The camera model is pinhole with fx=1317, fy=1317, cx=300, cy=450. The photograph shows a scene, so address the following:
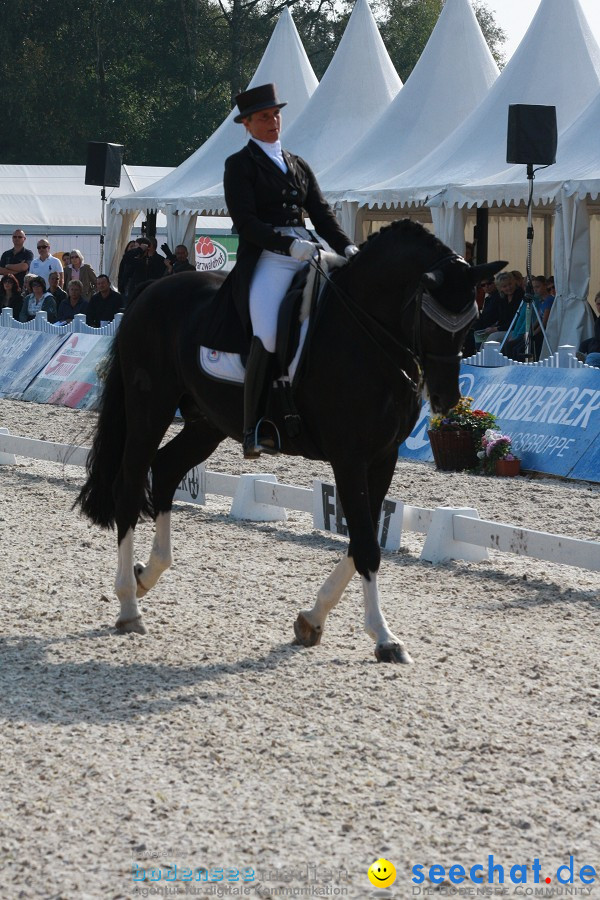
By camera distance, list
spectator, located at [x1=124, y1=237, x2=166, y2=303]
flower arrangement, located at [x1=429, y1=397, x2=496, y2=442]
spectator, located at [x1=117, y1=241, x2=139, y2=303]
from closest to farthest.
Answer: flower arrangement, located at [x1=429, y1=397, x2=496, y2=442]
spectator, located at [x1=124, y1=237, x2=166, y2=303]
spectator, located at [x1=117, y1=241, x2=139, y2=303]

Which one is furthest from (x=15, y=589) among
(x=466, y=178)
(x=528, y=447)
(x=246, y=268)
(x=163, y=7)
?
(x=163, y=7)

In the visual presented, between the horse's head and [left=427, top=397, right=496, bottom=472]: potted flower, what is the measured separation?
20.2ft

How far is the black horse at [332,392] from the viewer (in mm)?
5363

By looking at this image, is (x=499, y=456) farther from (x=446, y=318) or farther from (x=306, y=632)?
(x=446, y=318)

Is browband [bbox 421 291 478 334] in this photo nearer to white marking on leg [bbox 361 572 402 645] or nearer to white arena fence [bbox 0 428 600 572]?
white marking on leg [bbox 361 572 402 645]

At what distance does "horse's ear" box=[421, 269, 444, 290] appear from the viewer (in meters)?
5.11

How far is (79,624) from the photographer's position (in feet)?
20.6

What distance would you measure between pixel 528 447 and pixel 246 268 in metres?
5.95

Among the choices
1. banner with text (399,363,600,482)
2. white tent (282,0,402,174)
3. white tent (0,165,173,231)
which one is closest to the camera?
banner with text (399,363,600,482)

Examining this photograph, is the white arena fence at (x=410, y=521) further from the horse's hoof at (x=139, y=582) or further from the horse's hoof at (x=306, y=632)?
the horse's hoof at (x=306, y=632)

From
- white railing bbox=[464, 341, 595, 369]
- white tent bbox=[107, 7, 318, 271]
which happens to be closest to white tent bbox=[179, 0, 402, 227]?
white tent bbox=[107, 7, 318, 271]

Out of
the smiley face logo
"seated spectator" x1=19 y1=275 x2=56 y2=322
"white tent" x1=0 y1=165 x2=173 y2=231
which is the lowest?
the smiley face logo

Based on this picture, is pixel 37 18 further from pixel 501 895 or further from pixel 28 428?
pixel 501 895

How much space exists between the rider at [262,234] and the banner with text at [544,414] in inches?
204
